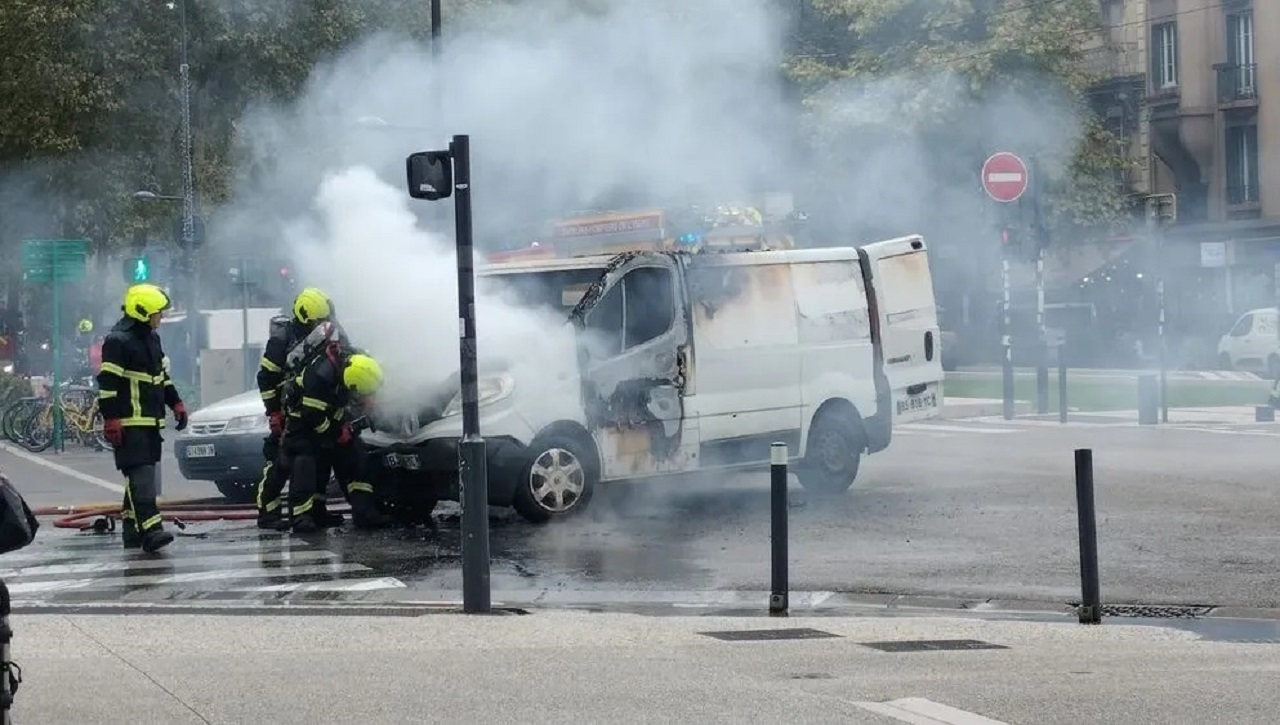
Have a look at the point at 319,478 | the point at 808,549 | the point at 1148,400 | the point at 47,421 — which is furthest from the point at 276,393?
the point at 47,421

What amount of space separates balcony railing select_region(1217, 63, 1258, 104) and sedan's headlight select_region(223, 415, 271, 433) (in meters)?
37.3

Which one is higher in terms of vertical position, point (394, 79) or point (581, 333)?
point (394, 79)

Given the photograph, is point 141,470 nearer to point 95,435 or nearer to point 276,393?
point 276,393

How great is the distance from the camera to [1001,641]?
967 cm

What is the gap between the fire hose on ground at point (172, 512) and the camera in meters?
16.3

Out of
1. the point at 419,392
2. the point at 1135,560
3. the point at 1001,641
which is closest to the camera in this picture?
the point at 1001,641

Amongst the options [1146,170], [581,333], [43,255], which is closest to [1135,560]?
[581,333]

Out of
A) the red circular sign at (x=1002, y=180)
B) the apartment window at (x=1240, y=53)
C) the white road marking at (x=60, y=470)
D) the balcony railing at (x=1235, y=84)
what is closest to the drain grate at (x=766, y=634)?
the white road marking at (x=60, y=470)

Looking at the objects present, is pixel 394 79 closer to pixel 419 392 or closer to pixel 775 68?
pixel 775 68

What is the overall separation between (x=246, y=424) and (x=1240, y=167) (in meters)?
38.8

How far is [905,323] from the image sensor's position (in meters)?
18.3

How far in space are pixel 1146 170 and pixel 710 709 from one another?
158 ft

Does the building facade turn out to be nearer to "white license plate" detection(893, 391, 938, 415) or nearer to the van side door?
"white license plate" detection(893, 391, 938, 415)

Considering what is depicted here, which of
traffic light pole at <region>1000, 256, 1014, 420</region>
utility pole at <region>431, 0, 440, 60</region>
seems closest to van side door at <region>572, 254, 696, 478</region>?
utility pole at <region>431, 0, 440, 60</region>
